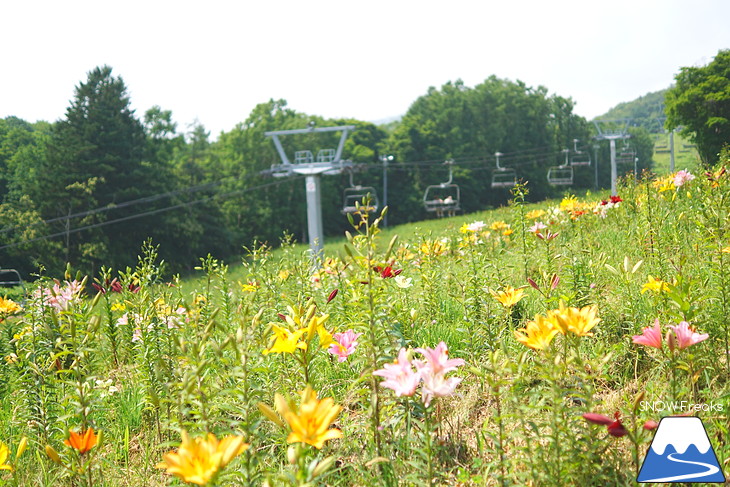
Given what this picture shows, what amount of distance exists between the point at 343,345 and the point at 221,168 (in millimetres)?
45596

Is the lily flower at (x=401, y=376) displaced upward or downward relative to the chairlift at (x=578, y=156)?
downward

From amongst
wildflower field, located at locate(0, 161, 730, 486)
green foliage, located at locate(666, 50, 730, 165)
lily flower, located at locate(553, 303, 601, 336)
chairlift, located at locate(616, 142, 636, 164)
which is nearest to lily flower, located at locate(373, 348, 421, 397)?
wildflower field, located at locate(0, 161, 730, 486)

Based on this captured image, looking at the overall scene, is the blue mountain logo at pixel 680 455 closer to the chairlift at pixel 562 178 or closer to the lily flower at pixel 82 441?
the lily flower at pixel 82 441

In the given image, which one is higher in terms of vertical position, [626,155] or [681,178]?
[626,155]

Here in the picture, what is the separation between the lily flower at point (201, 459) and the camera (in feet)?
3.66

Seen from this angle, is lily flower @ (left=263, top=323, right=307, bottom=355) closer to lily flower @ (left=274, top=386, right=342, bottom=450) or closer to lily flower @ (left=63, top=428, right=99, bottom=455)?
lily flower @ (left=274, top=386, right=342, bottom=450)

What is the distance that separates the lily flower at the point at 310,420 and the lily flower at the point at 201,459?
115 mm

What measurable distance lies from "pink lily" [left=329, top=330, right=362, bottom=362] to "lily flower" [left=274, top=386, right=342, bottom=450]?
31.1 inches

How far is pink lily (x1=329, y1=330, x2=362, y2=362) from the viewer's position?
6.65ft

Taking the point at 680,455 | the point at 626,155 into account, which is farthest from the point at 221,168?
the point at 680,455

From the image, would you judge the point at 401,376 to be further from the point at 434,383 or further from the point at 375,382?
the point at 375,382

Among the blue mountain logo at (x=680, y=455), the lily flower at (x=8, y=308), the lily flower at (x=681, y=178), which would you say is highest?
the lily flower at (x=681, y=178)

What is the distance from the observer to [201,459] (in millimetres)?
1157

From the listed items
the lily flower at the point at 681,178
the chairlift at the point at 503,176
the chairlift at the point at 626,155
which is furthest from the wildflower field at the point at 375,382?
the chairlift at the point at 626,155
